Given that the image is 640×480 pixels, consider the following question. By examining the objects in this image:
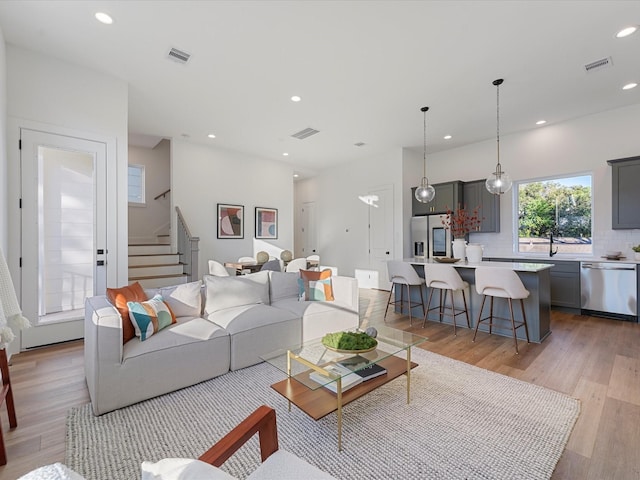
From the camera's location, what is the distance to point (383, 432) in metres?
1.83

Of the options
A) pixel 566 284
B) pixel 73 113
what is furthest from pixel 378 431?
pixel 566 284

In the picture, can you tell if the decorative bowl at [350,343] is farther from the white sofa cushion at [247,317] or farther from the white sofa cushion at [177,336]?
the white sofa cushion at [177,336]

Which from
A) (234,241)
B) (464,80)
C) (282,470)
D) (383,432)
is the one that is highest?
(464,80)

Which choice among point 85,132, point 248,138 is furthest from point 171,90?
point 248,138

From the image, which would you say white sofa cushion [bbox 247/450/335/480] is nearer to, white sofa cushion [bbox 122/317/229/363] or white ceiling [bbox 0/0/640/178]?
white sofa cushion [bbox 122/317/229/363]

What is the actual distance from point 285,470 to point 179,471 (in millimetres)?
429

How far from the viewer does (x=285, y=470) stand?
1004 mm

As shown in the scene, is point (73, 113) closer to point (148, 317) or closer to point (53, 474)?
point (148, 317)

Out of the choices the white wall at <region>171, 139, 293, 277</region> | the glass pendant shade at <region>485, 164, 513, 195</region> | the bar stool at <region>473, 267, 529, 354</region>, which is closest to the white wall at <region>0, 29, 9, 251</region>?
the white wall at <region>171, 139, 293, 277</region>

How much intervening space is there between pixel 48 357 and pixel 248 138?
4.55 m

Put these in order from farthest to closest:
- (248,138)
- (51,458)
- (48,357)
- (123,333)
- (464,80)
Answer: (248,138)
(464,80)
(48,357)
(123,333)
(51,458)

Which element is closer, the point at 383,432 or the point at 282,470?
the point at 282,470

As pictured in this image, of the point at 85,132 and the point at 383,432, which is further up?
the point at 85,132

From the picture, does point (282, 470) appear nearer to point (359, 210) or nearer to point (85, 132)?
point (85, 132)
